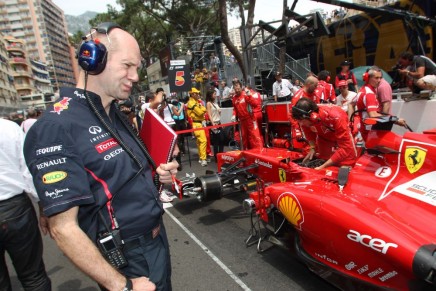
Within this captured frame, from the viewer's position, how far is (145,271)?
4.57 feet

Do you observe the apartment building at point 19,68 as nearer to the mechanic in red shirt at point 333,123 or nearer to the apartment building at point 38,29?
the apartment building at point 38,29

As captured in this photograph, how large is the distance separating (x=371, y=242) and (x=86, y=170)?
158cm

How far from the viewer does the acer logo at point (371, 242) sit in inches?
71.2

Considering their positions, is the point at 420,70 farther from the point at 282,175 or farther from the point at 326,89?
the point at 282,175

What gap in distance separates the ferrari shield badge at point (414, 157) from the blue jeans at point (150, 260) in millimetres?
1774

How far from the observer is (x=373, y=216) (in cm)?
199

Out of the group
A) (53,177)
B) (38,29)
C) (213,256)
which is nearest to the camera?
(53,177)

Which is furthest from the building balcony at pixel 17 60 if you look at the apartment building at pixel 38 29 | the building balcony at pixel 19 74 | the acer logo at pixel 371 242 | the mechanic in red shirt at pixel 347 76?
the acer logo at pixel 371 242

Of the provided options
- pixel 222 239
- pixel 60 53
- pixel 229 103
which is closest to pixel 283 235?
Result: pixel 222 239

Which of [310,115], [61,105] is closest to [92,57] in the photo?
[61,105]

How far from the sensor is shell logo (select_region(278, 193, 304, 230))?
96.7 inches

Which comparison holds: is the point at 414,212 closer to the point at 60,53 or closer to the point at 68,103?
the point at 68,103

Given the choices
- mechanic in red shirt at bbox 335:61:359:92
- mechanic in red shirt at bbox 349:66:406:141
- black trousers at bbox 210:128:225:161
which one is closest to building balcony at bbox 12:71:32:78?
black trousers at bbox 210:128:225:161

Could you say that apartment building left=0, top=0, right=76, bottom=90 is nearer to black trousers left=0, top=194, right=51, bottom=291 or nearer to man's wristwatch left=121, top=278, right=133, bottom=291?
black trousers left=0, top=194, right=51, bottom=291
